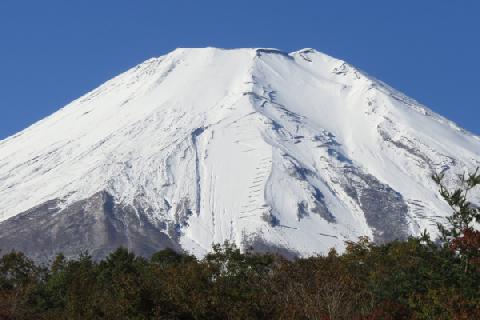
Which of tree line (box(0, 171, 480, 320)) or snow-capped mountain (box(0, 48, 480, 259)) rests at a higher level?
snow-capped mountain (box(0, 48, 480, 259))

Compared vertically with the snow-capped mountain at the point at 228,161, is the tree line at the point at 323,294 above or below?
below

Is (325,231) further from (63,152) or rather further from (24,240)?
(63,152)

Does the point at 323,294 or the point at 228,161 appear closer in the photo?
the point at 323,294

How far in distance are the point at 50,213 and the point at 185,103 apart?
132ft

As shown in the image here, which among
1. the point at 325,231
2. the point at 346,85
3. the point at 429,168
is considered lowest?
the point at 325,231

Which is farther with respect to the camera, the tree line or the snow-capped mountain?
the snow-capped mountain

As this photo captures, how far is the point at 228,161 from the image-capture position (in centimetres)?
14975

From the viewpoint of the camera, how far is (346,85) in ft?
598

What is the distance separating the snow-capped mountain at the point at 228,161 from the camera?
424 ft

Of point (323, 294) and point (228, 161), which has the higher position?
point (228, 161)

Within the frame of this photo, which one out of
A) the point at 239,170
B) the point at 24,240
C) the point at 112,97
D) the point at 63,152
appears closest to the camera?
the point at 24,240

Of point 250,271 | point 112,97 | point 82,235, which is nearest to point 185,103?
point 112,97

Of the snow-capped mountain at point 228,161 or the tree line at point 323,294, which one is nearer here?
the tree line at point 323,294

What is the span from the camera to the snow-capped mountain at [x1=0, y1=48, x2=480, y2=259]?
129125 mm
